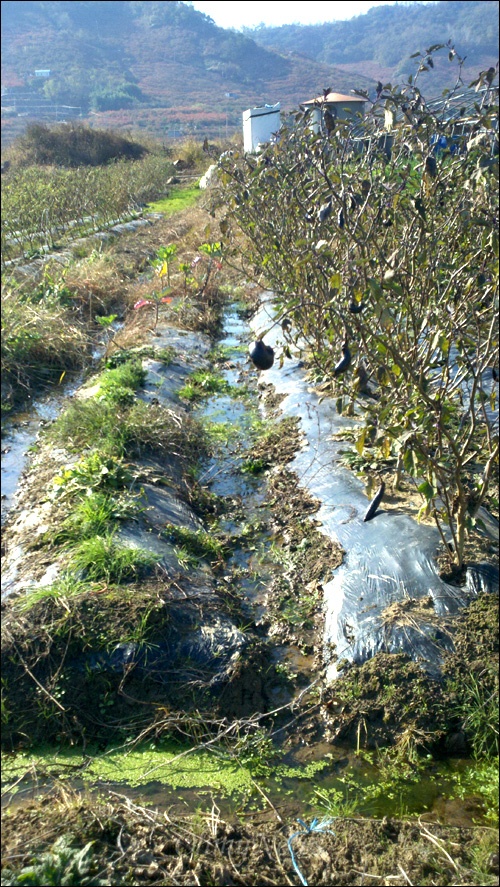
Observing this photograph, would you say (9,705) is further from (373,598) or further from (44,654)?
(373,598)

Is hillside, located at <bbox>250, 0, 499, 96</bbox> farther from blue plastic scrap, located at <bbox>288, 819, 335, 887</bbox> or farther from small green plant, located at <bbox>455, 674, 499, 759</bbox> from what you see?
blue plastic scrap, located at <bbox>288, 819, 335, 887</bbox>

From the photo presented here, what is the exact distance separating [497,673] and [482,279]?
1.72 metres

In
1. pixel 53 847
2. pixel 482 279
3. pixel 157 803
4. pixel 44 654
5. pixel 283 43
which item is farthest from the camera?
pixel 283 43

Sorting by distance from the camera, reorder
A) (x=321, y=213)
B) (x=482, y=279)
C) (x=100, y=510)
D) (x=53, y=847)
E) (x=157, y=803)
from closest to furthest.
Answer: (x=53, y=847), (x=157, y=803), (x=321, y=213), (x=482, y=279), (x=100, y=510)

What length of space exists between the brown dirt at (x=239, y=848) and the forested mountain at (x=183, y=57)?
11.6 m

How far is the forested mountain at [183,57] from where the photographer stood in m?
19.3

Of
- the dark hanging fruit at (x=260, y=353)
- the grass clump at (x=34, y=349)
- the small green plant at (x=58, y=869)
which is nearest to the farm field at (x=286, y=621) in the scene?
the small green plant at (x=58, y=869)

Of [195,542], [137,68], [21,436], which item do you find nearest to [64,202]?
[21,436]

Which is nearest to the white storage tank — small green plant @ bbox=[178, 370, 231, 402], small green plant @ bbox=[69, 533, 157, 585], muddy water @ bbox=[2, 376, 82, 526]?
small green plant @ bbox=[178, 370, 231, 402]

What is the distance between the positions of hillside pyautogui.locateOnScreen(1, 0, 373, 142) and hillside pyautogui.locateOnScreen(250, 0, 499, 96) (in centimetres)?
114

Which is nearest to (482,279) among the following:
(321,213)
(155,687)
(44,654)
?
(321,213)

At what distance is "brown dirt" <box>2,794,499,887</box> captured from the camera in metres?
Result: 2.03

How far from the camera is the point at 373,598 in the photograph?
3.15 metres

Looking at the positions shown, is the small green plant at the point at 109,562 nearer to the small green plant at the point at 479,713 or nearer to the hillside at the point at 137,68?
the small green plant at the point at 479,713
